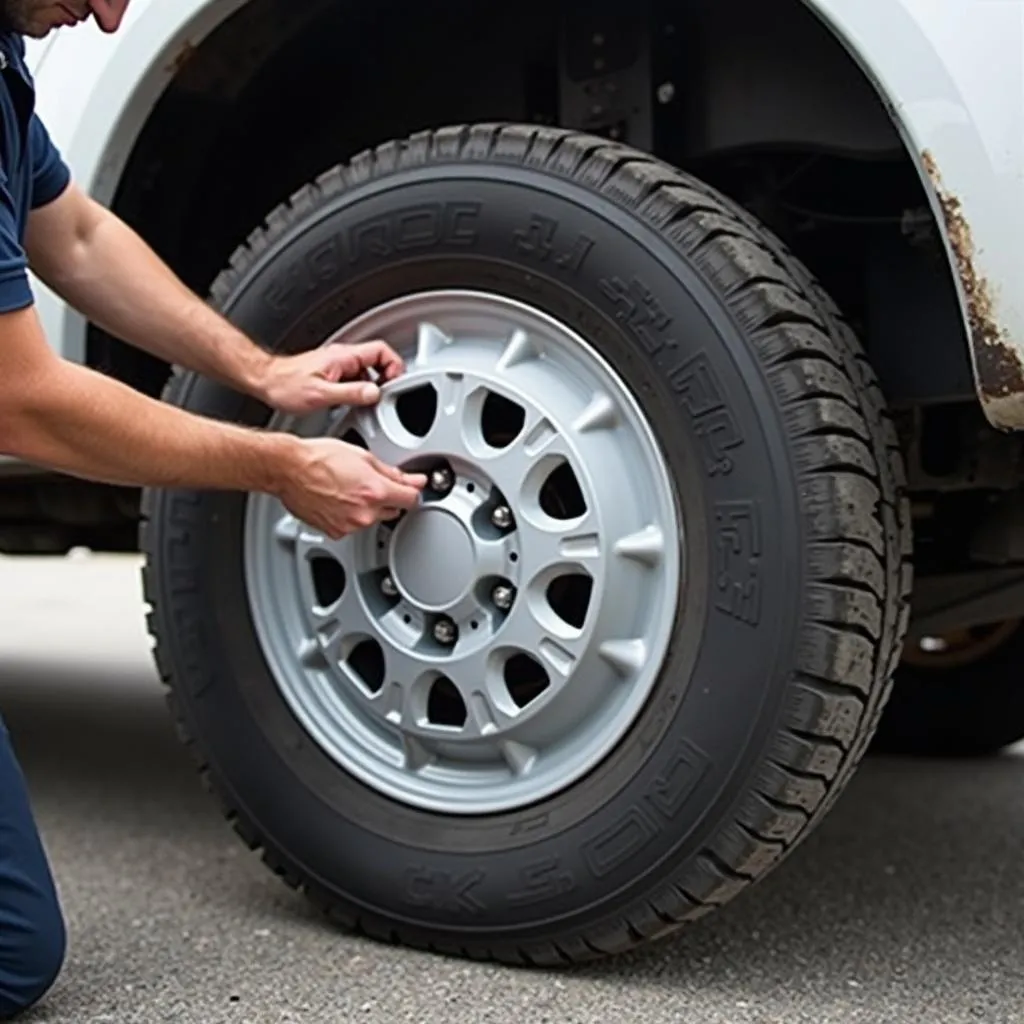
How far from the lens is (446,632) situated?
4.83 ft

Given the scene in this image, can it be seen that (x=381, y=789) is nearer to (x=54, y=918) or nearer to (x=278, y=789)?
(x=278, y=789)

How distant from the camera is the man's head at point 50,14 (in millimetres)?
1386

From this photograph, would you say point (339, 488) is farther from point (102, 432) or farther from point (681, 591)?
point (681, 591)

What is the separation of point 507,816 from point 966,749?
1.45 metres

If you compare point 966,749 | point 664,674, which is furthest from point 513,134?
point 966,749

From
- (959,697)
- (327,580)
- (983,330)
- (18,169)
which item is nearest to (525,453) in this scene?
(327,580)

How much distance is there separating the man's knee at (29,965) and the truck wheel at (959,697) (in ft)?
5.06

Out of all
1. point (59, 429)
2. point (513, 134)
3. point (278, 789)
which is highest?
point (513, 134)

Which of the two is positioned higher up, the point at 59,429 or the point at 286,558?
the point at 59,429

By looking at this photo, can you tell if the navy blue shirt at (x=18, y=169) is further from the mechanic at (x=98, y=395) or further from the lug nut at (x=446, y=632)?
the lug nut at (x=446, y=632)

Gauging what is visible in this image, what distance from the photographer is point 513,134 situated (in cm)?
145

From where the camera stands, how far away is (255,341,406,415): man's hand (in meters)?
1.50

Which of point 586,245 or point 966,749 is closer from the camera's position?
point 586,245

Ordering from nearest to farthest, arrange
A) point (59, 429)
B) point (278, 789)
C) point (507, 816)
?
point (59, 429) → point (507, 816) → point (278, 789)
